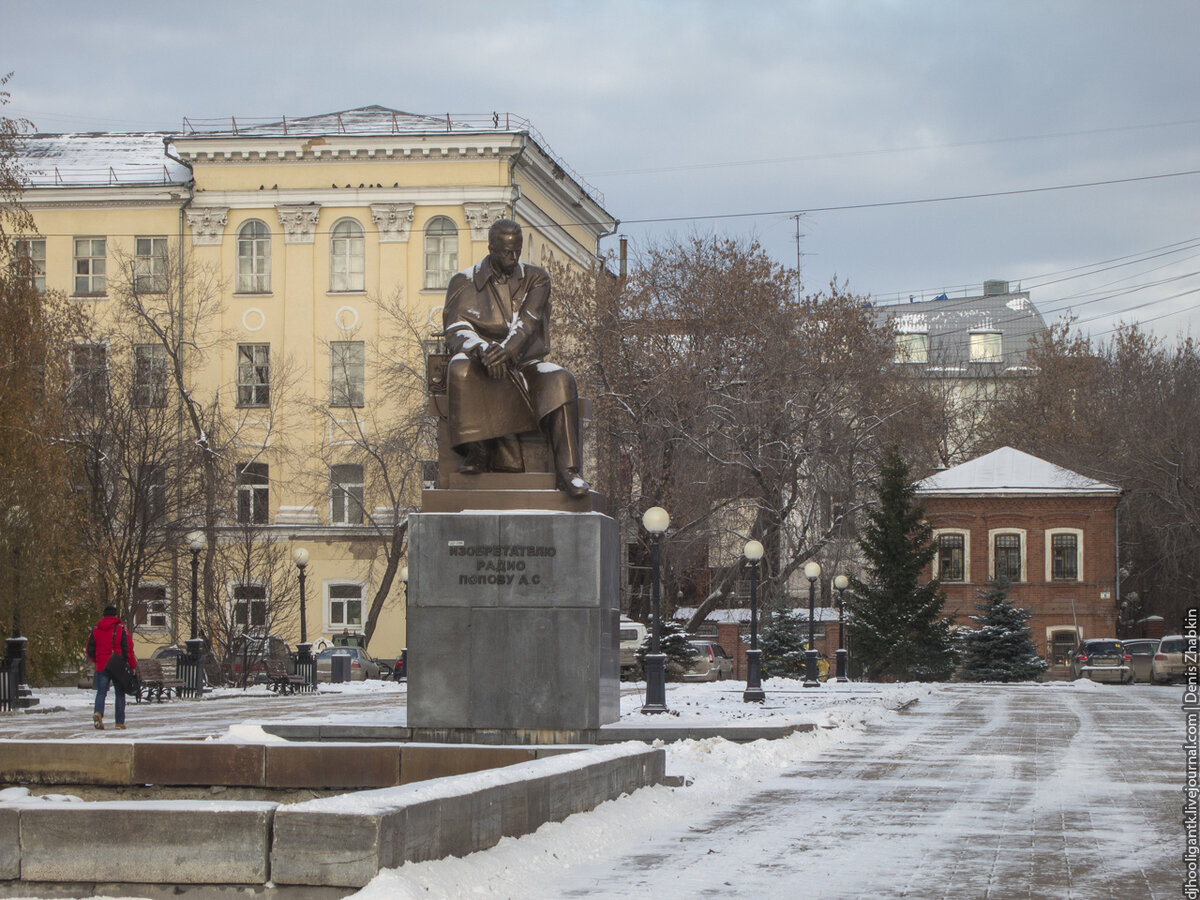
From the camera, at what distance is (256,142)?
186ft

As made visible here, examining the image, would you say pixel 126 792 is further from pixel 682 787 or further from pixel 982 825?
pixel 982 825

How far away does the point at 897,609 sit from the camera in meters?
46.6

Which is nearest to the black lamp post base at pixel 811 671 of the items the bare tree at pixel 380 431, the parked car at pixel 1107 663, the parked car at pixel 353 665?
the parked car at pixel 353 665

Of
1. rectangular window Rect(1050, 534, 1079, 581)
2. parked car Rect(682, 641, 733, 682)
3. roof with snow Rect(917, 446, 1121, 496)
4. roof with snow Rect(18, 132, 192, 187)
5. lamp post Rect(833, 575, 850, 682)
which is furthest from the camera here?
rectangular window Rect(1050, 534, 1079, 581)

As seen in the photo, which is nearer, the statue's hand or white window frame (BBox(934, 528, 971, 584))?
the statue's hand

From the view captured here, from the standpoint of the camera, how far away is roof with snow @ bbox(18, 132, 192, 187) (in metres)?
59.0

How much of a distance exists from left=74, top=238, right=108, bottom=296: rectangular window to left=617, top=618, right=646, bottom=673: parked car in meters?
25.9

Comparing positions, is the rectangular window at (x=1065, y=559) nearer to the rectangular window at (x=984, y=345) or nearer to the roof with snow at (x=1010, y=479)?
the roof with snow at (x=1010, y=479)

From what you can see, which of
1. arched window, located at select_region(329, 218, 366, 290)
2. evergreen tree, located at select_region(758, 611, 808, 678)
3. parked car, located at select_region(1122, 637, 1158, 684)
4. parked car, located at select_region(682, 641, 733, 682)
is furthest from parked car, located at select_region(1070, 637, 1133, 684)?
arched window, located at select_region(329, 218, 366, 290)

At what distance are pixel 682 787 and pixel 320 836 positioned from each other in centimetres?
575

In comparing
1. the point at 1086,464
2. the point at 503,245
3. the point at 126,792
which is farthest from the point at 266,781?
the point at 1086,464

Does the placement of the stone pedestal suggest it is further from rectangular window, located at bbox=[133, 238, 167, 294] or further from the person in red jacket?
rectangular window, located at bbox=[133, 238, 167, 294]

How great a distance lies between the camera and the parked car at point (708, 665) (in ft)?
146

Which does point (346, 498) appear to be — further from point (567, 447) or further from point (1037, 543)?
point (567, 447)
